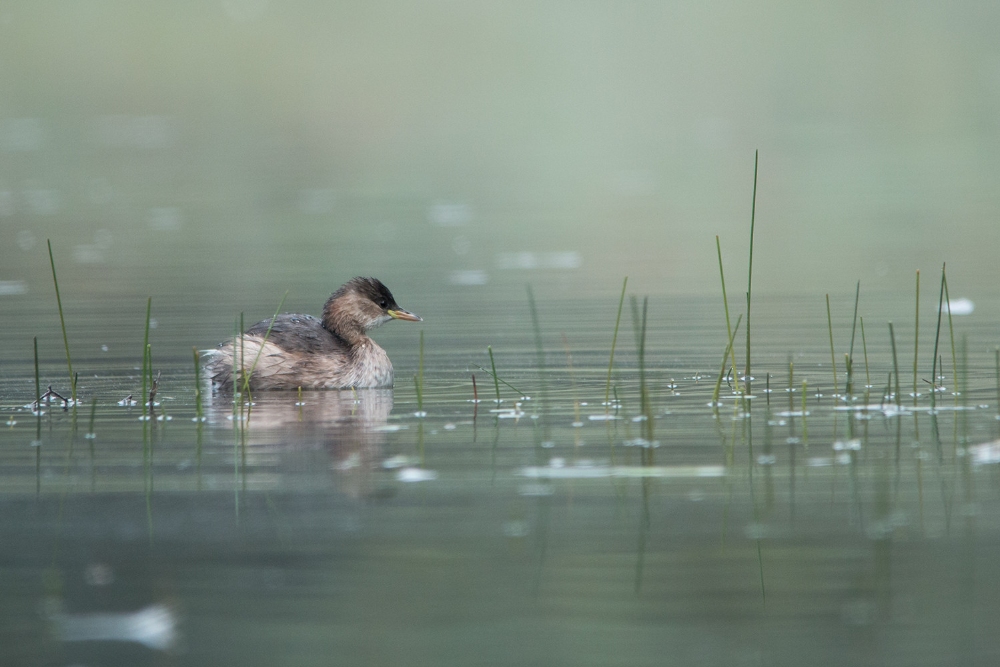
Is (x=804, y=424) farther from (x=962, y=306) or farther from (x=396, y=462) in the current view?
(x=962, y=306)

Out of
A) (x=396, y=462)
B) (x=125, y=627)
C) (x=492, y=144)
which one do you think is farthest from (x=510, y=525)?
(x=492, y=144)

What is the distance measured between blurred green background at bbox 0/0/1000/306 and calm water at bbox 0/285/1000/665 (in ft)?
16.0

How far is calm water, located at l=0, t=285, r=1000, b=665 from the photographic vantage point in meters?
4.04

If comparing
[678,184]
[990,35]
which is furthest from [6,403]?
[990,35]

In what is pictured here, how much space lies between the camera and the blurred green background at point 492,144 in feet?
46.2

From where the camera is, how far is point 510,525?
499 centimetres

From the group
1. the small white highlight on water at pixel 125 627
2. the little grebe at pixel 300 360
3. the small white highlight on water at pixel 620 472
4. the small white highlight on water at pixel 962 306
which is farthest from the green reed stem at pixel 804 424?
the small white highlight on water at pixel 962 306

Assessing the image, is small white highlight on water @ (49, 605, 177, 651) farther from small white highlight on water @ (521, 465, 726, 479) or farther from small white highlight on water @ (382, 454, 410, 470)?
small white highlight on water @ (521, 465, 726, 479)

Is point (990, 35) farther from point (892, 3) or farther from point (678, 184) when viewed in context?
point (678, 184)

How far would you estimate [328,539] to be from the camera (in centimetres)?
488

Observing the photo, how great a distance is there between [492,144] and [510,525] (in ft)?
90.5

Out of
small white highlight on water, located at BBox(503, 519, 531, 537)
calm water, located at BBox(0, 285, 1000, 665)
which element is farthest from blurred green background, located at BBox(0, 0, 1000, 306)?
small white highlight on water, located at BBox(503, 519, 531, 537)

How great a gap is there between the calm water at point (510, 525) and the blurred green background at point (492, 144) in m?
4.87

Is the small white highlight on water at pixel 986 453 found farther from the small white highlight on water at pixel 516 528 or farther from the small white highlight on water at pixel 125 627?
the small white highlight on water at pixel 125 627
